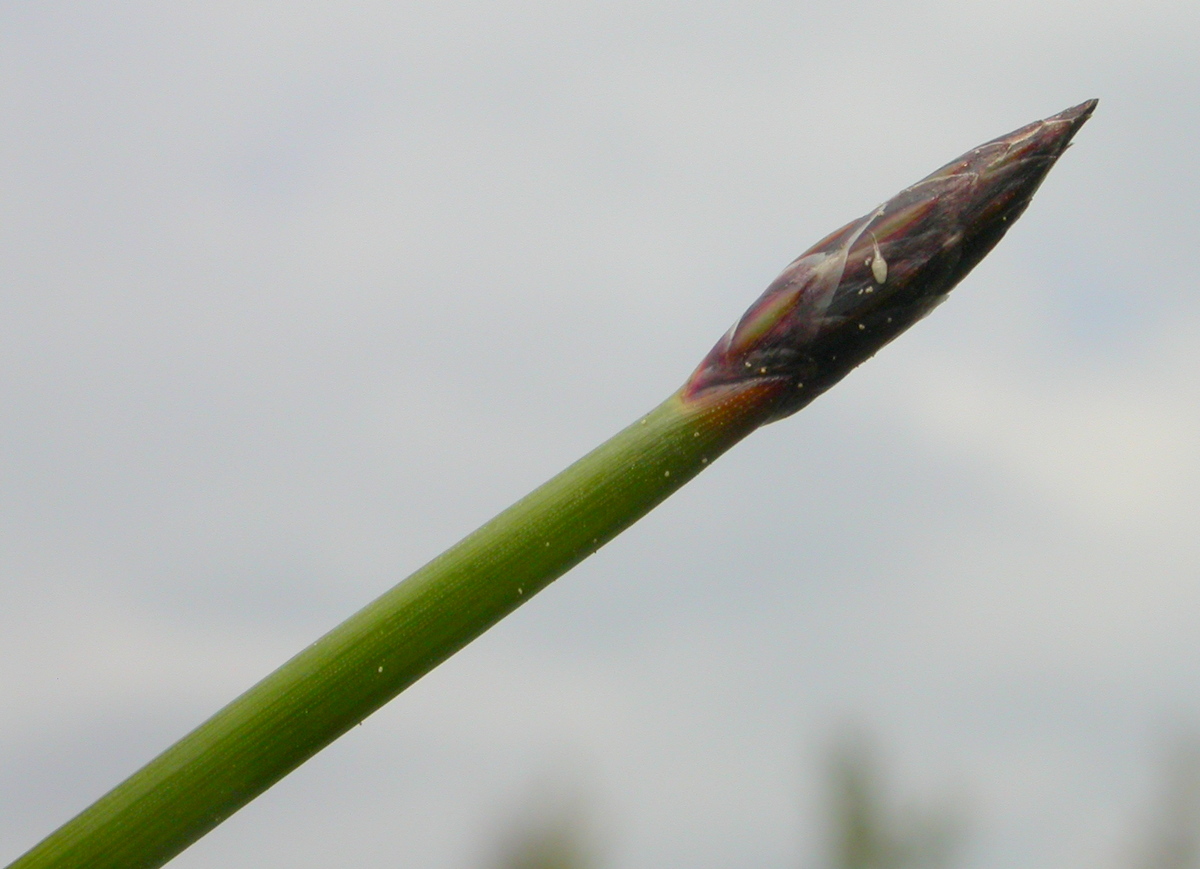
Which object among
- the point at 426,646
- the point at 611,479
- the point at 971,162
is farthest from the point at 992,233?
the point at 426,646

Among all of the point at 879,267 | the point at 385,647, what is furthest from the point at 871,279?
the point at 385,647

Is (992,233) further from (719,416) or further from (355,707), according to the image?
(355,707)

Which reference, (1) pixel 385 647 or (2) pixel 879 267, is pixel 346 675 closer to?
(1) pixel 385 647

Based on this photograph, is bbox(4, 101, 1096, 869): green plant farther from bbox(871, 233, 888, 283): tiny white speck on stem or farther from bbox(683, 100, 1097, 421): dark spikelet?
bbox(871, 233, 888, 283): tiny white speck on stem

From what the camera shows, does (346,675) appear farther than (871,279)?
No

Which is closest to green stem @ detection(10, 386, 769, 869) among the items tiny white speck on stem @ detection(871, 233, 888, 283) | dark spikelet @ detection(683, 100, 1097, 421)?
dark spikelet @ detection(683, 100, 1097, 421)

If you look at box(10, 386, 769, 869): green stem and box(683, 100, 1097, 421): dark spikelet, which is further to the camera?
box(683, 100, 1097, 421): dark spikelet
